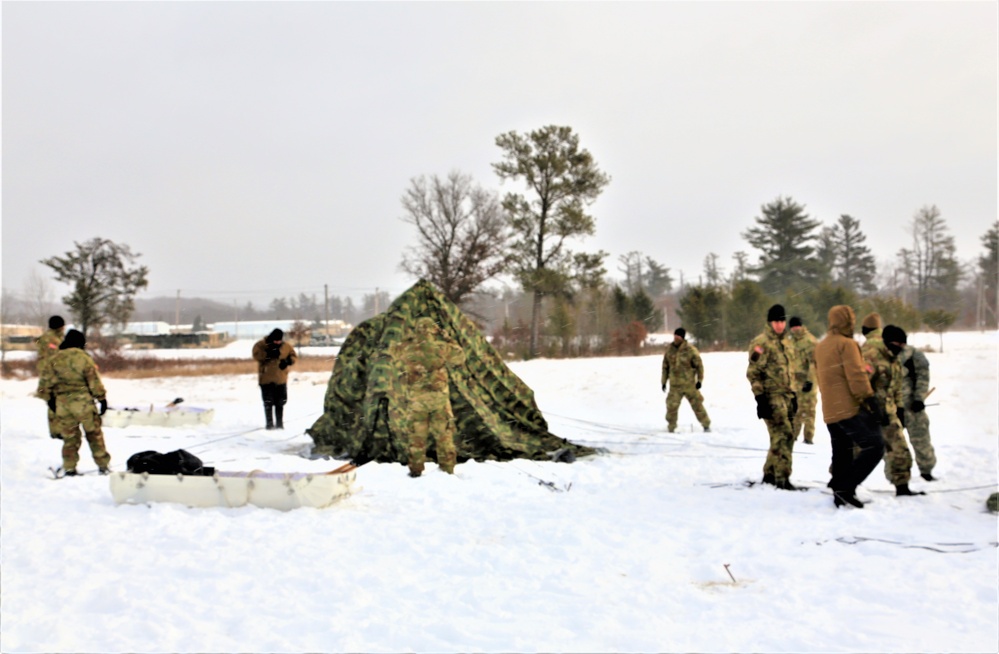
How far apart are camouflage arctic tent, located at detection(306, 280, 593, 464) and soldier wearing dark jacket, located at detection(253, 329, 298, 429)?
8.37 ft

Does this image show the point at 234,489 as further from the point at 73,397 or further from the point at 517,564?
Result: the point at 73,397

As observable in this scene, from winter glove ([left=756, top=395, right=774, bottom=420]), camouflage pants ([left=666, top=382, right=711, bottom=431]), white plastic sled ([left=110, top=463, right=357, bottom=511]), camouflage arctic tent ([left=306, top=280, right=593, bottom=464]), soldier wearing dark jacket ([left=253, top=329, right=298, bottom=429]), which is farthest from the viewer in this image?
soldier wearing dark jacket ([left=253, top=329, right=298, bottom=429])

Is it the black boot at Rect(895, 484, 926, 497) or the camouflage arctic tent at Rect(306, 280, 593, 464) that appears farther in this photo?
the camouflage arctic tent at Rect(306, 280, 593, 464)

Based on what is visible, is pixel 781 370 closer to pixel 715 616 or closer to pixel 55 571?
pixel 715 616

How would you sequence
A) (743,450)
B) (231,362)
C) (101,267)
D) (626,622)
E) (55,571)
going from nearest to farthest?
(626,622) < (55,571) < (743,450) < (101,267) < (231,362)

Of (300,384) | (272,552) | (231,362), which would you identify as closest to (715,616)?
(272,552)

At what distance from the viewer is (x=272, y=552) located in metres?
5.04

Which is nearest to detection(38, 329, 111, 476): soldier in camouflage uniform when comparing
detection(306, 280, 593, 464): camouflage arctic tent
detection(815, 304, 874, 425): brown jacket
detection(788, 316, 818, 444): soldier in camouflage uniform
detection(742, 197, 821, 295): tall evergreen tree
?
detection(306, 280, 593, 464): camouflage arctic tent

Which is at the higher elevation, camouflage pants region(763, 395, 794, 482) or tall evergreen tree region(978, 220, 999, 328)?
tall evergreen tree region(978, 220, 999, 328)

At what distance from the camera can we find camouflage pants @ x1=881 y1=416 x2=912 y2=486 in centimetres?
654

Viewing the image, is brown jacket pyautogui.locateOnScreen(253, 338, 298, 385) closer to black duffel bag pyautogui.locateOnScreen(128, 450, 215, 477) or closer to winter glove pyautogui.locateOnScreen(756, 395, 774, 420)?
black duffel bag pyautogui.locateOnScreen(128, 450, 215, 477)

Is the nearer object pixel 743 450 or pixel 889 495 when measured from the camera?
pixel 889 495

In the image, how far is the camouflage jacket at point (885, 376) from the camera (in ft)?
22.4

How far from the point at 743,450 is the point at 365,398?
5449mm
